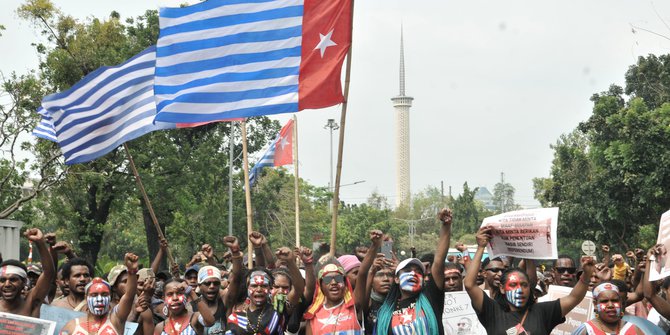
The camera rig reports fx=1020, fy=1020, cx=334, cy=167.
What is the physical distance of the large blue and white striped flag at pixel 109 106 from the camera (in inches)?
499

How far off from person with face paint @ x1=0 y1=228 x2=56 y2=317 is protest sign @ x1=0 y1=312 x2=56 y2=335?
22 cm

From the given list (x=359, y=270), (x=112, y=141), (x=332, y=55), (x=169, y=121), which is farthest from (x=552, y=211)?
(x=112, y=141)

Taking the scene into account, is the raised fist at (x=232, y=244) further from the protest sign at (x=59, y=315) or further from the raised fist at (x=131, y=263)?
the protest sign at (x=59, y=315)

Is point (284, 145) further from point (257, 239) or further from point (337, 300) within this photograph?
point (337, 300)

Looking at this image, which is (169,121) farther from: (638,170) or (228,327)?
(638,170)

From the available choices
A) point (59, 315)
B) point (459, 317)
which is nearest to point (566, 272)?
point (459, 317)

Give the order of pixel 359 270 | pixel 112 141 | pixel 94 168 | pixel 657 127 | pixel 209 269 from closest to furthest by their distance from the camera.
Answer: pixel 359 270, pixel 209 269, pixel 112 141, pixel 657 127, pixel 94 168

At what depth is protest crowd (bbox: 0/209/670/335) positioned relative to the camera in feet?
24.2

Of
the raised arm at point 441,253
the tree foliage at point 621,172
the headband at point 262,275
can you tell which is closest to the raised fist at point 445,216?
the raised arm at point 441,253

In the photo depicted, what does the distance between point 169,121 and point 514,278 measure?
4976 millimetres

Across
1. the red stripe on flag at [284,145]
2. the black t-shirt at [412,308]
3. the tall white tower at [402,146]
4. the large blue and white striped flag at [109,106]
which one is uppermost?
the tall white tower at [402,146]

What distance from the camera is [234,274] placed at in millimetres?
8242

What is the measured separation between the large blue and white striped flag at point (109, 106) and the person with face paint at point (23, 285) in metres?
4.49

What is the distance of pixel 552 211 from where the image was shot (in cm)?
750
